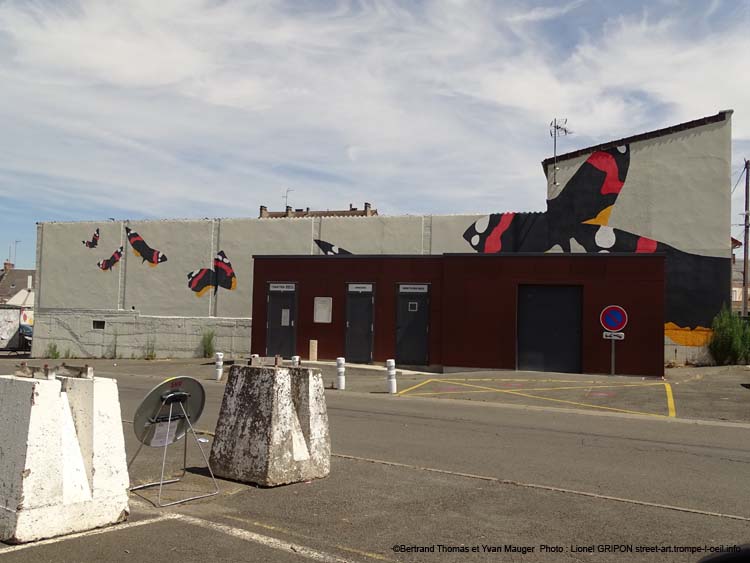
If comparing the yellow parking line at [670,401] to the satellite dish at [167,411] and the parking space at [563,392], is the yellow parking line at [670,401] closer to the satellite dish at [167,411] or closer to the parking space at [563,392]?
the parking space at [563,392]

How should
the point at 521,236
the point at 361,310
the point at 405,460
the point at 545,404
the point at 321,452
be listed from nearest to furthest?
the point at 321,452
the point at 405,460
the point at 545,404
the point at 361,310
the point at 521,236

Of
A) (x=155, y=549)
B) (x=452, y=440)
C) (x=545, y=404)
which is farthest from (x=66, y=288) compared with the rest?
(x=155, y=549)

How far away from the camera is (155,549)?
5383 mm

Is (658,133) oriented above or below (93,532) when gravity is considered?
above

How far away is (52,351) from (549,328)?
89.0 ft

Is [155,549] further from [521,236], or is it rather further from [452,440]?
[521,236]

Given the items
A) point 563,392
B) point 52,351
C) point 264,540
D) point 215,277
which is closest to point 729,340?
point 563,392

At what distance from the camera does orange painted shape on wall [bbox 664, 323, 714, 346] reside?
26.8 metres

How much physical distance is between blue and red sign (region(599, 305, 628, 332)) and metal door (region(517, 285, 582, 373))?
1.84 metres

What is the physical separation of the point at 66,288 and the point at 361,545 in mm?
38149

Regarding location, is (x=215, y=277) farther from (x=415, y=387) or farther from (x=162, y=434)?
(x=162, y=434)

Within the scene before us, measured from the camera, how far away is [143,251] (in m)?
38.0

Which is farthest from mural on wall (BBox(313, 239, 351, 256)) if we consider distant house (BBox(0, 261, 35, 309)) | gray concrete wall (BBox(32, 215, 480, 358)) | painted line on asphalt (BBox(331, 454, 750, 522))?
distant house (BBox(0, 261, 35, 309))

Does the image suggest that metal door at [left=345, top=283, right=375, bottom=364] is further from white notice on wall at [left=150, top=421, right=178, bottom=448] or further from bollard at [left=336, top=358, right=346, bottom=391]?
white notice on wall at [left=150, top=421, right=178, bottom=448]
